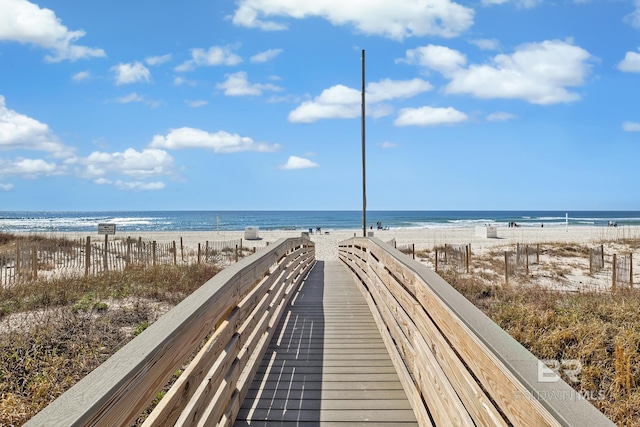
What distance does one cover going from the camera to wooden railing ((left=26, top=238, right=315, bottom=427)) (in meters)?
1.55

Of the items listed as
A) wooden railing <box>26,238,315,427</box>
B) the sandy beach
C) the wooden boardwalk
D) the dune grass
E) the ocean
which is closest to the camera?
wooden railing <box>26,238,315,427</box>

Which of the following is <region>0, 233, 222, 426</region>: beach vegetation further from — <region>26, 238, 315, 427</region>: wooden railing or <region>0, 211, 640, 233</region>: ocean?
<region>0, 211, 640, 233</region>: ocean

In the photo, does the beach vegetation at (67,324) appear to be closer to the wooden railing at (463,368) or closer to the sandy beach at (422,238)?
the wooden railing at (463,368)

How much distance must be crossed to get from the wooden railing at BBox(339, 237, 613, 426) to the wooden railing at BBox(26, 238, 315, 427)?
4.62 ft

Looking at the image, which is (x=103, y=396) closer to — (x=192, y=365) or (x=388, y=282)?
(x=192, y=365)

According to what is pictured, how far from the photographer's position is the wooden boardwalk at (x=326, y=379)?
3686 millimetres

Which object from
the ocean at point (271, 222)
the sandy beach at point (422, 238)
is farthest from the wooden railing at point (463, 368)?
the ocean at point (271, 222)

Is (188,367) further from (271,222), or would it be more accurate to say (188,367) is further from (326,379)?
(271,222)

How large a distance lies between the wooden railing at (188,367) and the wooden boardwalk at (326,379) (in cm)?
24

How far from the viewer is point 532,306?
8.55 m

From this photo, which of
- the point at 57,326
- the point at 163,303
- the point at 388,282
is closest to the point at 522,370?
the point at 388,282

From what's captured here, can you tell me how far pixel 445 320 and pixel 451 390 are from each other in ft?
1.29

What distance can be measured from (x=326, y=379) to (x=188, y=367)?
1.97 meters

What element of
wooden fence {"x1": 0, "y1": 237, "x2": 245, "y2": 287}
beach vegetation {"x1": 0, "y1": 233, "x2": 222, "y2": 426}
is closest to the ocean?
wooden fence {"x1": 0, "y1": 237, "x2": 245, "y2": 287}
